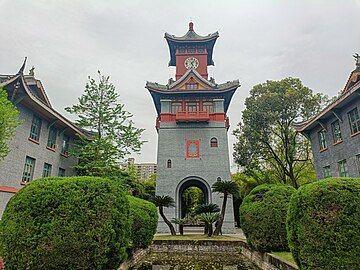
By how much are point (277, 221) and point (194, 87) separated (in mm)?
14942

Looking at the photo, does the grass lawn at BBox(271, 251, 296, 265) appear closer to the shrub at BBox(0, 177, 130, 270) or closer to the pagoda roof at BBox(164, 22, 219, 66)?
the shrub at BBox(0, 177, 130, 270)

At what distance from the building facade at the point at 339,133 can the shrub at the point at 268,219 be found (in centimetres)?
669

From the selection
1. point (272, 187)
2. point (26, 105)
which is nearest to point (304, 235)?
point (272, 187)

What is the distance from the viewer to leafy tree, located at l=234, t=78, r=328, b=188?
1858 centimetres

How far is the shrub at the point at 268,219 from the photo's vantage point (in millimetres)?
7715

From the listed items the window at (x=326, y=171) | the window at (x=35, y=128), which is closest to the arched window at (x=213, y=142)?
the window at (x=326, y=171)

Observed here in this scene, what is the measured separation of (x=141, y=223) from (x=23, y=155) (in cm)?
787

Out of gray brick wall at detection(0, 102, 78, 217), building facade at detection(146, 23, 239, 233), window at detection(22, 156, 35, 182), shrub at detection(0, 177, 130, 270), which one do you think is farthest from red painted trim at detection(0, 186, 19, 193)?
building facade at detection(146, 23, 239, 233)

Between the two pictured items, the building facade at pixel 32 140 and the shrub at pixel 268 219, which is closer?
the shrub at pixel 268 219

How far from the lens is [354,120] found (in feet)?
42.3

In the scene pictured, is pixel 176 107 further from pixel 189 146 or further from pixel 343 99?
pixel 343 99

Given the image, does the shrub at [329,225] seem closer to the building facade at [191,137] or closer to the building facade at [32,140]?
the building facade at [32,140]

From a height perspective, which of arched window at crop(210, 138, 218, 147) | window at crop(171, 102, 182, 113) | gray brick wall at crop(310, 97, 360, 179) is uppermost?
window at crop(171, 102, 182, 113)

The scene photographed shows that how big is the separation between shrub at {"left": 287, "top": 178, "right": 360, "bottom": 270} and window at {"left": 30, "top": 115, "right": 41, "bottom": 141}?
43.5 feet
